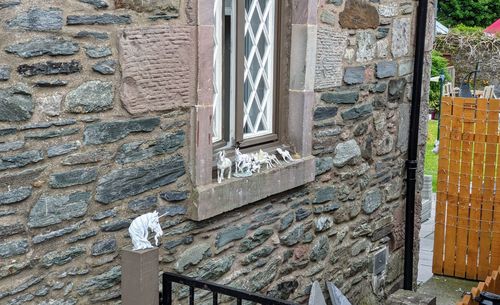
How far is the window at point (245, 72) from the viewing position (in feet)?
13.4

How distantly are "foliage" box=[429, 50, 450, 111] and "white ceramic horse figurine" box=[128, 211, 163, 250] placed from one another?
1704 cm

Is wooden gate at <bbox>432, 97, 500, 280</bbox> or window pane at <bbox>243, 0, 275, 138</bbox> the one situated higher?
window pane at <bbox>243, 0, 275, 138</bbox>

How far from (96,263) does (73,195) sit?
365 mm

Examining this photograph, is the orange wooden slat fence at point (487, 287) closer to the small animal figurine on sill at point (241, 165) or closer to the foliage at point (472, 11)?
the small animal figurine on sill at point (241, 165)

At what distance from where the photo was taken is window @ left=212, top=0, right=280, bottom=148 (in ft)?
13.4

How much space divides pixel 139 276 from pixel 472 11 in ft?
116

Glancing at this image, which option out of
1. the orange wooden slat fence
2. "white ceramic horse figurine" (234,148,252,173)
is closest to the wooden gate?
the orange wooden slat fence

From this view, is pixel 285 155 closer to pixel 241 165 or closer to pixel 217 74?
pixel 241 165

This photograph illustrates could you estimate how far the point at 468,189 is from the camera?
688 cm

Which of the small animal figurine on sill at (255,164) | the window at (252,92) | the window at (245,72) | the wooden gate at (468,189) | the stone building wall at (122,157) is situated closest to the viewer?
the stone building wall at (122,157)

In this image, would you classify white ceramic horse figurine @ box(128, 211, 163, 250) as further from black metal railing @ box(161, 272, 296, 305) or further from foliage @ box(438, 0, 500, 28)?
foliage @ box(438, 0, 500, 28)

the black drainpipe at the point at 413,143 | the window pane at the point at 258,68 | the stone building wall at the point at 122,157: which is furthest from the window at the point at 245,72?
the black drainpipe at the point at 413,143

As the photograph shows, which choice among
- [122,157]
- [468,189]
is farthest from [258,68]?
[468,189]

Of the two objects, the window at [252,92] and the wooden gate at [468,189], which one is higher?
the window at [252,92]
